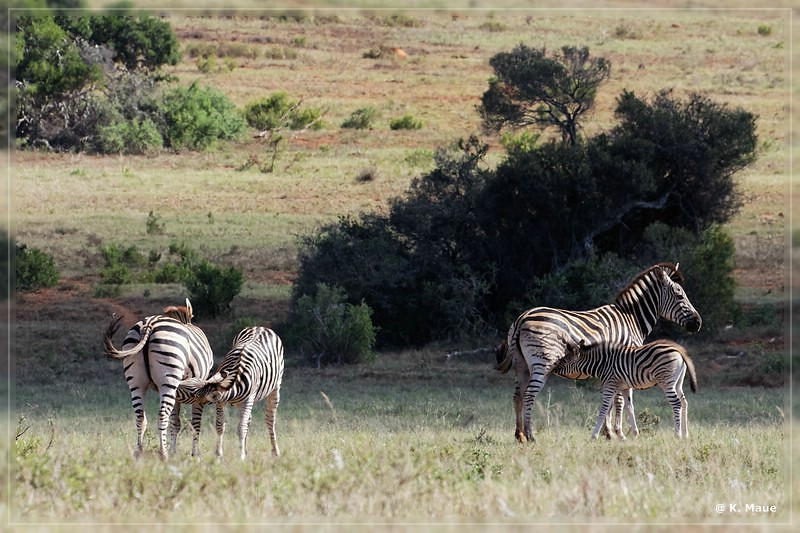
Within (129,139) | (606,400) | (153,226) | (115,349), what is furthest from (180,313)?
(129,139)

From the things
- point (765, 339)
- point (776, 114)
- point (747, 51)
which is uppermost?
point (747, 51)

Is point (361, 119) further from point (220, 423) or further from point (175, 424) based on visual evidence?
point (220, 423)

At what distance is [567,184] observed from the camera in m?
21.0

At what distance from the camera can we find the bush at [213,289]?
21.6m

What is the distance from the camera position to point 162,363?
9.15 metres

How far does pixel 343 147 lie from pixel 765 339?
2215 cm

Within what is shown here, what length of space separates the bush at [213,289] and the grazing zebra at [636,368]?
11.7m

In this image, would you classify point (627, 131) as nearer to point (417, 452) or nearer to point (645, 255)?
point (645, 255)

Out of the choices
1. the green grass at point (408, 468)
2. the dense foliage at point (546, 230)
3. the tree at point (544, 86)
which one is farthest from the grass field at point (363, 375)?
the tree at point (544, 86)

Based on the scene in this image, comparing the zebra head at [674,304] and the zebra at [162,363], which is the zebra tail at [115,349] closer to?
the zebra at [162,363]

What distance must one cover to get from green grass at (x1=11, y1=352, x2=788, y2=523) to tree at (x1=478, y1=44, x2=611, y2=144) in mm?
11806

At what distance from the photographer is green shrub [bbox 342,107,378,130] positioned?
141 ft

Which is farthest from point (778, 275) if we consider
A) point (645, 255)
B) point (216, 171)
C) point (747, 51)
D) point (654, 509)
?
point (747, 51)

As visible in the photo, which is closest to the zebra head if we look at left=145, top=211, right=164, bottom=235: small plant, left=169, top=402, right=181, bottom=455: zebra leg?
left=169, top=402, right=181, bottom=455: zebra leg
